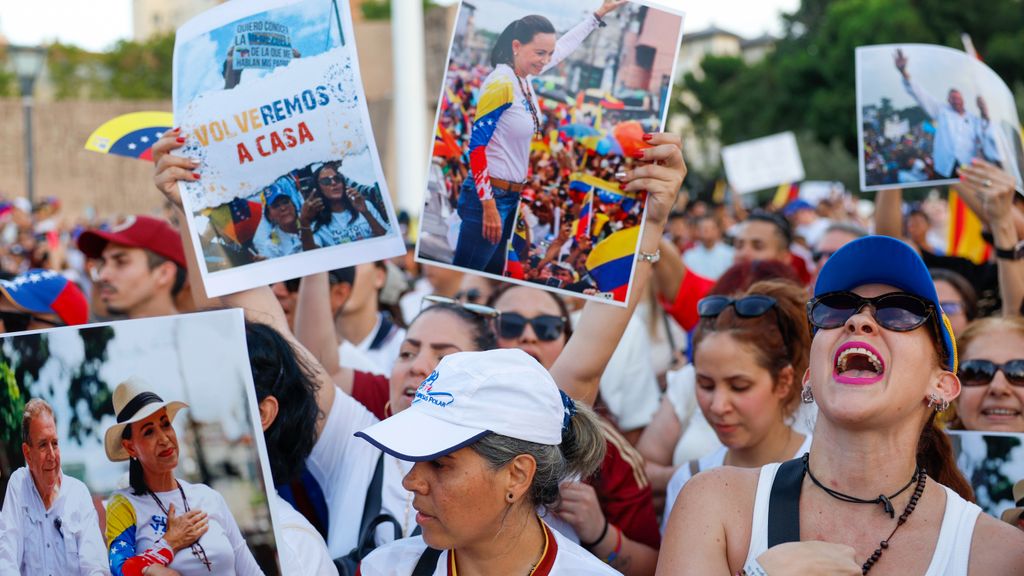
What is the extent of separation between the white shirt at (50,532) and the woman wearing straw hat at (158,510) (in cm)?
4

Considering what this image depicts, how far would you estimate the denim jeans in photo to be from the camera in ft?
9.43

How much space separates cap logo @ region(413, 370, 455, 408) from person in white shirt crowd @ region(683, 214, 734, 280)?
752 cm

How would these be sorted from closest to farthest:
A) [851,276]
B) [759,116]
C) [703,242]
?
[851,276] → [703,242] → [759,116]

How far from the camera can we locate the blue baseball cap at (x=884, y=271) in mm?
2131

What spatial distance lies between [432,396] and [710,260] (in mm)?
7891

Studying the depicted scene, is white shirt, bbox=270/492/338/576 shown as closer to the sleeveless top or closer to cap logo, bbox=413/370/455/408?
cap logo, bbox=413/370/455/408

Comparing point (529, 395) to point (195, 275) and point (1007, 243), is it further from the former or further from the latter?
point (1007, 243)

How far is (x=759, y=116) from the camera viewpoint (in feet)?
135

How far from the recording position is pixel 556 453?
2.32m

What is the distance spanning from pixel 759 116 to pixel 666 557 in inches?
1602

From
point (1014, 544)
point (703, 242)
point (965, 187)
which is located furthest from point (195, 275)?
point (703, 242)

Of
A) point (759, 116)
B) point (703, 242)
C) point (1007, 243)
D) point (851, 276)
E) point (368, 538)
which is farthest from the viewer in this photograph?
point (759, 116)

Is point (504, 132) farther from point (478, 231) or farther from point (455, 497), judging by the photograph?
point (455, 497)

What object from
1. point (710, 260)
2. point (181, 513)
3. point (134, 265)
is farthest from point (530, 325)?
point (710, 260)
